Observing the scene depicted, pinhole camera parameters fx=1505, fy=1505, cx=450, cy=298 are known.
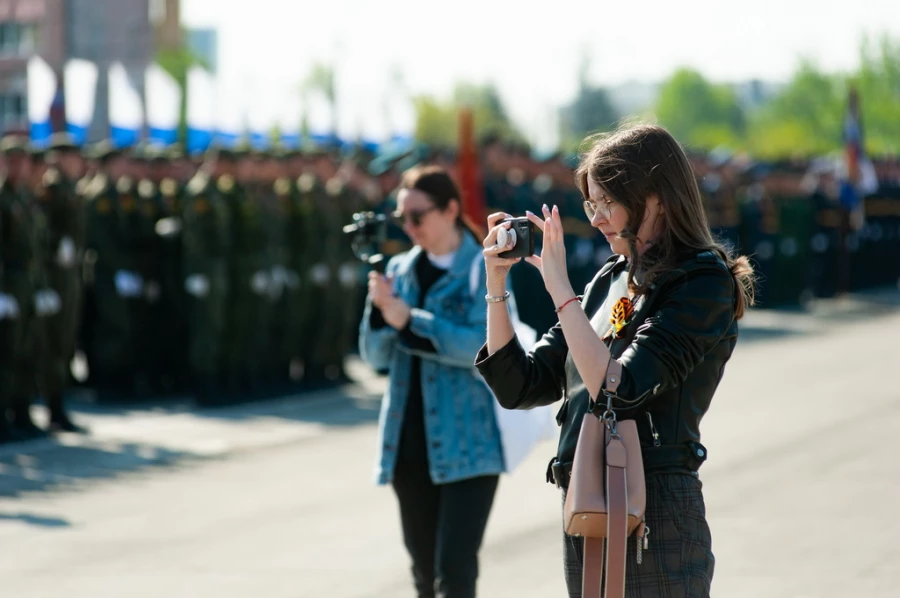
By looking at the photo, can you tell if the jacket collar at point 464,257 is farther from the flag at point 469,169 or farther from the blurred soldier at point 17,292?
the flag at point 469,169

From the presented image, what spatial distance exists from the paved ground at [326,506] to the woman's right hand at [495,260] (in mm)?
3159

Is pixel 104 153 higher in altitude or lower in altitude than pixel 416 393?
higher

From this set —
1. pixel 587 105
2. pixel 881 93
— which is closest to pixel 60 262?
pixel 881 93

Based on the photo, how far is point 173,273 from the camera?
13125 mm

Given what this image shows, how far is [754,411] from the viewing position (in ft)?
39.9

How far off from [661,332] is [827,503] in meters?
5.38

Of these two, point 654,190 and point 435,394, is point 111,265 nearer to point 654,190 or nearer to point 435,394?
→ point 435,394

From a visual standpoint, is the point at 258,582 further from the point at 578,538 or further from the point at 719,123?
the point at 719,123

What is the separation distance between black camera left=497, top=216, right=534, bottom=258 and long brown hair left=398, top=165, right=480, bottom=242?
1.84 meters

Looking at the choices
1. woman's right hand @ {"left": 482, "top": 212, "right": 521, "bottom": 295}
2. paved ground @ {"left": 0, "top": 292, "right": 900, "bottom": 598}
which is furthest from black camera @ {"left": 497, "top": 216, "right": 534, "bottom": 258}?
paved ground @ {"left": 0, "top": 292, "right": 900, "bottom": 598}

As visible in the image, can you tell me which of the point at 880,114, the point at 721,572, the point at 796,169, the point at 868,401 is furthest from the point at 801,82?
the point at 721,572

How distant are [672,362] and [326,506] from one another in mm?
5447

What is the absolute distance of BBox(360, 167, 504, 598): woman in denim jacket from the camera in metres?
4.85

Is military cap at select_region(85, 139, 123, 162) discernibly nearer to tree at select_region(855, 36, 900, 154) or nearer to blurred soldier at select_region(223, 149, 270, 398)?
blurred soldier at select_region(223, 149, 270, 398)
